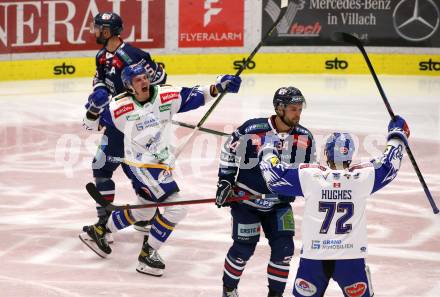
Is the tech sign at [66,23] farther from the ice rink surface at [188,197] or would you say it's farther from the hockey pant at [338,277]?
the hockey pant at [338,277]

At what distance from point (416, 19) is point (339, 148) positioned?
1175 cm

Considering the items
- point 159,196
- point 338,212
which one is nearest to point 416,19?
point 159,196

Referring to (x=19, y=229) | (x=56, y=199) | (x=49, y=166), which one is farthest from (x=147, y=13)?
(x=19, y=229)

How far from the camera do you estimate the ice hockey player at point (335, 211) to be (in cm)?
559

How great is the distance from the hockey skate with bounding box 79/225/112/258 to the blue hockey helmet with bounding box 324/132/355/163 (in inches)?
121

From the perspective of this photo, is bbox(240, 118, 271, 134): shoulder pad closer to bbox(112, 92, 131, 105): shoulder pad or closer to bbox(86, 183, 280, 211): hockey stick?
bbox(86, 183, 280, 211): hockey stick

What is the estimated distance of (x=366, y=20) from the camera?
55.5 ft

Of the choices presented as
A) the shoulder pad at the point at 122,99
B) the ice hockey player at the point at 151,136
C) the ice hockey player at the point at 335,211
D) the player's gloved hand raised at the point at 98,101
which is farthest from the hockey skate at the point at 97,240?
the ice hockey player at the point at 335,211

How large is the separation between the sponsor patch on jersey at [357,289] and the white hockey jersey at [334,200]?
6.0 inches

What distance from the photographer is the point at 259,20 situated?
1697 centimetres

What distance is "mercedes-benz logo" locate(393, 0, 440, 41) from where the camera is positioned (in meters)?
16.8

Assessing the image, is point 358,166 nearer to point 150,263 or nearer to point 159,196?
point 159,196

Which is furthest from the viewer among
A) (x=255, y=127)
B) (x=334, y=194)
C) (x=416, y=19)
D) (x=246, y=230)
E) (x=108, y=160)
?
(x=416, y=19)

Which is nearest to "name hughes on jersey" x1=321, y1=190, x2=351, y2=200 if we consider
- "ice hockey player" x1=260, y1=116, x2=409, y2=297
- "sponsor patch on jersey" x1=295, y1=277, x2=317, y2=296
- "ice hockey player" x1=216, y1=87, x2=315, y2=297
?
"ice hockey player" x1=260, y1=116, x2=409, y2=297
